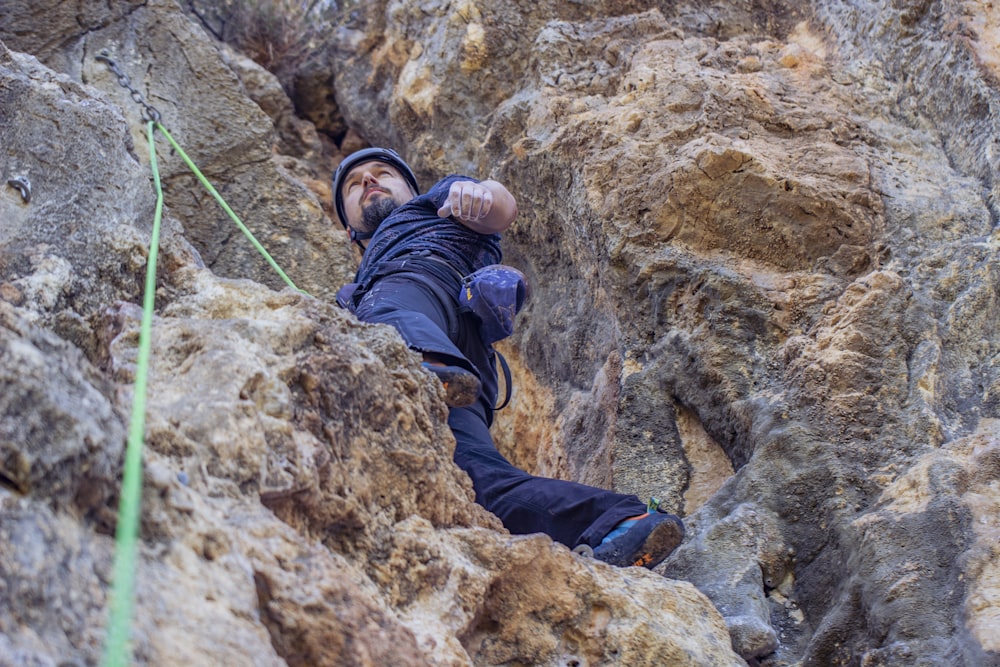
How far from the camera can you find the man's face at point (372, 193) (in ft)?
13.7

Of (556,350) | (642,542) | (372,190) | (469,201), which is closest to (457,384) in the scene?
(642,542)

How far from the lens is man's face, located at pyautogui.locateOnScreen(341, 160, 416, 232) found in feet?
13.7

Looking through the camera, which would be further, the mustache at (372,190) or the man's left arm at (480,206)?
the mustache at (372,190)

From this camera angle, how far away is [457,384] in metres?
2.74

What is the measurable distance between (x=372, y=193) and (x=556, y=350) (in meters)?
0.90

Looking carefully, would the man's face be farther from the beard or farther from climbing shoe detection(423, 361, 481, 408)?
climbing shoe detection(423, 361, 481, 408)

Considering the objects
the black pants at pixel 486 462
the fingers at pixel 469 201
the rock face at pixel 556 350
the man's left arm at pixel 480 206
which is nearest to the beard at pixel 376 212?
the rock face at pixel 556 350

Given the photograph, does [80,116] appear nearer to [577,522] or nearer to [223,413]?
[223,413]

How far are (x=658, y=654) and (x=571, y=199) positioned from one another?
2.15 meters

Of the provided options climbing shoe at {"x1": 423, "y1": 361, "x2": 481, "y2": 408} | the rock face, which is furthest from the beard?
climbing shoe at {"x1": 423, "y1": 361, "x2": 481, "y2": 408}

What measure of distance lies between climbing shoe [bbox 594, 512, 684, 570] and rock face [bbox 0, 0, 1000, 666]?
0.15m

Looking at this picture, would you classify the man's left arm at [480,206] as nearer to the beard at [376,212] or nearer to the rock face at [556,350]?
the rock face at [556,350]

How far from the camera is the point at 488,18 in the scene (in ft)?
15.9

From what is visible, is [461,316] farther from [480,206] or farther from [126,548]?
[126,548]
